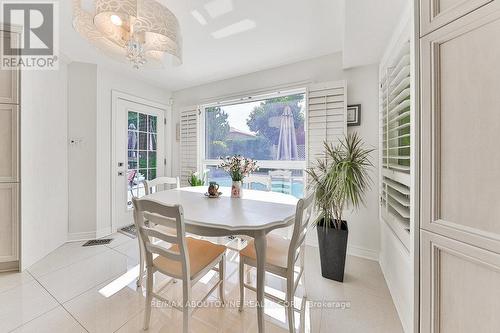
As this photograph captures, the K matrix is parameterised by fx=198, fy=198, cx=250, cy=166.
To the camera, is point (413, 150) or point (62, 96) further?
point (62, 96)

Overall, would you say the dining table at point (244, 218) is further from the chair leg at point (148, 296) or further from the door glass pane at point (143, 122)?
the door glass pane at point (143, 122)

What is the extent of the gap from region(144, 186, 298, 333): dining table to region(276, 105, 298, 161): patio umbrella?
3.77 feet

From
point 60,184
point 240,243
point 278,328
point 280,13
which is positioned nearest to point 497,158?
point 278,328

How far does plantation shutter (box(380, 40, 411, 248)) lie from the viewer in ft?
4.89

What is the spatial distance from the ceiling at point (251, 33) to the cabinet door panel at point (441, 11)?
2.16 feet

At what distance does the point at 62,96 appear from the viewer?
8.58 feet

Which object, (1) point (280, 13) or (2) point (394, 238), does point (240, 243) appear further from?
(1) point (280, 13)

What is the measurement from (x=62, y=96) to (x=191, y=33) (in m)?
1.99

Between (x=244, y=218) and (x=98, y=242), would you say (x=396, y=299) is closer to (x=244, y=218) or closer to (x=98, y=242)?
(x=244, y=218)

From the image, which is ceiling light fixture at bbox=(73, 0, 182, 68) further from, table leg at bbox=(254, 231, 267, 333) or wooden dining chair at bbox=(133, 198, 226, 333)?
table leg at bbox=(254, 231, 267, 333)

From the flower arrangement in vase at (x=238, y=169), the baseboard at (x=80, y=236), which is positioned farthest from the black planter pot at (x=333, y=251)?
the baseboard at (x=80, y=236)

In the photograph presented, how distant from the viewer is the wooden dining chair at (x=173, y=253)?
115cm

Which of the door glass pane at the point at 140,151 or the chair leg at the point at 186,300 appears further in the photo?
the door glass pane at the point at 140,151

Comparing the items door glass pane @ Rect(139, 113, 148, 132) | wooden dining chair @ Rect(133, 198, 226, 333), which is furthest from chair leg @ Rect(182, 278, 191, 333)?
door glass pane @ Rect(139, 113, 148, 132)
